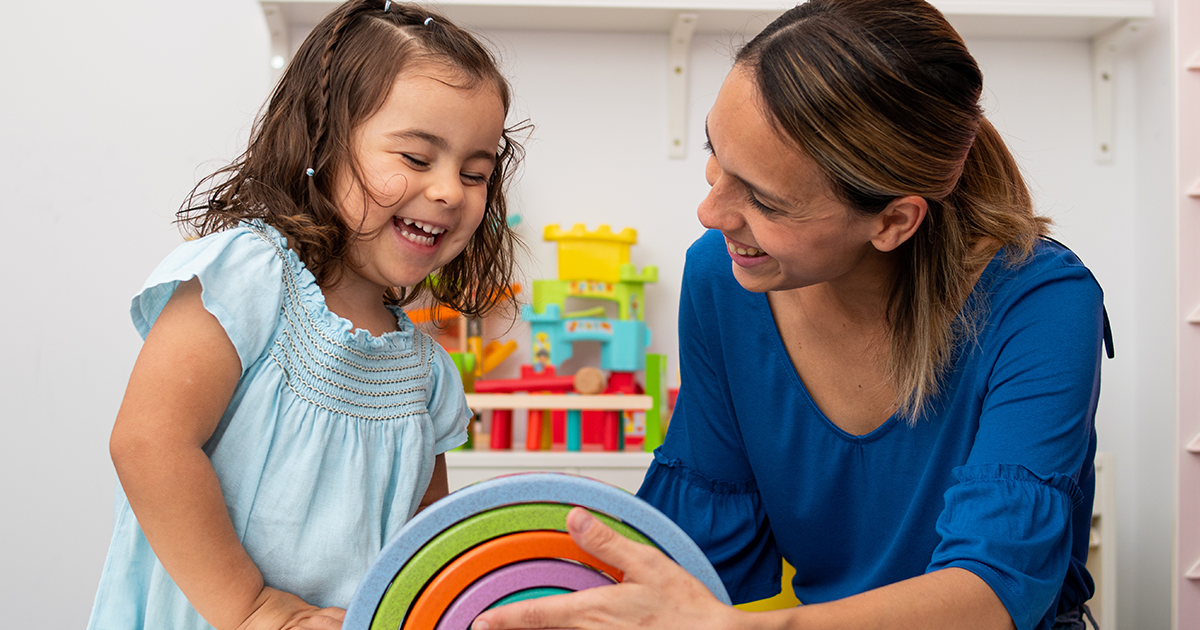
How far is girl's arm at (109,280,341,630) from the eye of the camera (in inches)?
23.6

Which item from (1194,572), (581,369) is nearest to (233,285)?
(581,369)

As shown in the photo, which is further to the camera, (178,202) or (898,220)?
(178,202)

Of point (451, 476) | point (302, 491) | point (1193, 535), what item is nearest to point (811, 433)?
point (302, 491)

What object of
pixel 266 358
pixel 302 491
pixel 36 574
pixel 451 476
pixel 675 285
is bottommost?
pixel 36 574

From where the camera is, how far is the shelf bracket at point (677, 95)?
1.76m

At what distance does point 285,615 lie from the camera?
0.64 meters

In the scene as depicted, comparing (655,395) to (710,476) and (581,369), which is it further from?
(710,476)

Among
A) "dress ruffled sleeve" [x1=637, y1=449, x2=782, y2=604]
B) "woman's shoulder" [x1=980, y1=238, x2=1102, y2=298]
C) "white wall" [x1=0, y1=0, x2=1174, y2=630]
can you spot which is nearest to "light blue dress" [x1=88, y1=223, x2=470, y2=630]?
"dress ruffled sleeve" [x1=637, y1=449, x2=782, y2=604]

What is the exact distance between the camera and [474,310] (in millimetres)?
992

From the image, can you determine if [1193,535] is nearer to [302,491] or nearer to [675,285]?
[675,285]

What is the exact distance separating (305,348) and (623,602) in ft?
1.16

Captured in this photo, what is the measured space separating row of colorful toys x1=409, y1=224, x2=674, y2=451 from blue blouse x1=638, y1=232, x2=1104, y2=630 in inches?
23.7

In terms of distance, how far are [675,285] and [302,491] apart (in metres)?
1.23

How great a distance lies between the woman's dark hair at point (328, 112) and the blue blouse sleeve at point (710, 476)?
37cm
